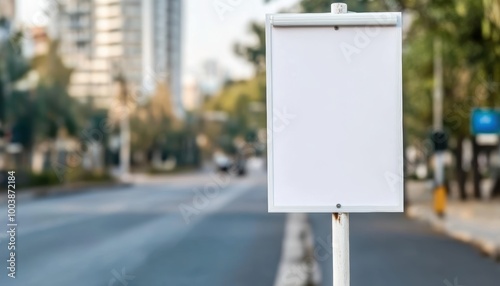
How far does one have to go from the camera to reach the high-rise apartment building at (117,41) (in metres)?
76.2

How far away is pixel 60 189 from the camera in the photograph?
1954 inches

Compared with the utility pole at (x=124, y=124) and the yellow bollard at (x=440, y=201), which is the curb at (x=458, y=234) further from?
the utility pole at (x=124, y=124)

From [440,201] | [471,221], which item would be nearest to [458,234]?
[471,221]

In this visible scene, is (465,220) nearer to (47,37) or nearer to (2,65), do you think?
(2,65)

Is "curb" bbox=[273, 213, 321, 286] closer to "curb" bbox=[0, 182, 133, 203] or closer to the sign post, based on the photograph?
the sign post

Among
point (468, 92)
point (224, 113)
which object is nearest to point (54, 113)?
point (468, 92)

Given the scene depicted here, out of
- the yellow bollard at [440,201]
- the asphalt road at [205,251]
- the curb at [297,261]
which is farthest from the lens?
the yellow bollard at [440,201]

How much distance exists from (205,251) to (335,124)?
14574 millimetres

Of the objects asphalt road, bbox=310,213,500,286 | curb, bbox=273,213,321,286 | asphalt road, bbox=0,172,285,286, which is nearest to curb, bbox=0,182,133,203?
asphalt road, bbox=0,172,285,286

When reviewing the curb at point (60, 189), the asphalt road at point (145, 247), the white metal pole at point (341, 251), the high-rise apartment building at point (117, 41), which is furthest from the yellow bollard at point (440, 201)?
the high-rise apartment building at point (117, 41)

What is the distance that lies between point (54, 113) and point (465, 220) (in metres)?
32.4

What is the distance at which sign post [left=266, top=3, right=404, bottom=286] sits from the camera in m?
3.53

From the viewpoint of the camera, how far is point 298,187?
11.6ft

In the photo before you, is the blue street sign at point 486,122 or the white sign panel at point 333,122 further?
the blue street sign at point 486,122
